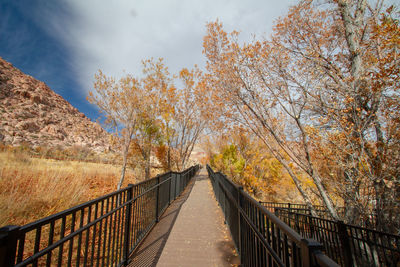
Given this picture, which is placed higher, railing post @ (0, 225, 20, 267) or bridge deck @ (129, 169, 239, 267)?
railing post @ (0, 225, 20, 267)

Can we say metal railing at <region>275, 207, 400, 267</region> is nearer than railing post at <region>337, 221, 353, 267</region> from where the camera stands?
Yes

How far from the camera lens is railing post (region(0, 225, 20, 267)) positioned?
3.73 feet

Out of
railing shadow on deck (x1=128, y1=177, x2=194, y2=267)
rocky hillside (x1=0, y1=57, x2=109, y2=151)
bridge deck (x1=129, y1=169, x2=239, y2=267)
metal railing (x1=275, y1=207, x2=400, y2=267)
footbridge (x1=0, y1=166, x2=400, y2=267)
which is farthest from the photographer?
rocky hillside (x1=0, y1=57, x2=109, y2=151)

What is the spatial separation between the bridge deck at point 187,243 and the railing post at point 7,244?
261 centimetres

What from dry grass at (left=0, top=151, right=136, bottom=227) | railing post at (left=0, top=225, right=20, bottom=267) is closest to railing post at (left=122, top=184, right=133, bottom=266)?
railing post at (left=0, top=225, right=20, bottom=267)

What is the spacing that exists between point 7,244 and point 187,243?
3.74 metres

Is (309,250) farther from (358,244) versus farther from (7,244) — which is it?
(358,244)

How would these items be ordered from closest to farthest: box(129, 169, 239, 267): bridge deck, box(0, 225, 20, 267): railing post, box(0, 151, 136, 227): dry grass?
box(0, 225, 20, 267): railing post, box(129, 169, 239, 267): bridge deck, box(0, 151, 136, 227): dry grass

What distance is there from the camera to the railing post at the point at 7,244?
114 centimetres

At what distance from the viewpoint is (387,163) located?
4.14m

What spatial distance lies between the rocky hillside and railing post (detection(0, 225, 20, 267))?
142 feet

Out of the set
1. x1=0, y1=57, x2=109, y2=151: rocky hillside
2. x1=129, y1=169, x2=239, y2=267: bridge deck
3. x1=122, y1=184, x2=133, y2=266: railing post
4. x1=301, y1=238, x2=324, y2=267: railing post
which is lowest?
x1=129, y1=169, x2=239, y2=267: bridge deck

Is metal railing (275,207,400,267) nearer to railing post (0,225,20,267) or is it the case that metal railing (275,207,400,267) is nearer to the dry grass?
railing post (0,225,20,267)

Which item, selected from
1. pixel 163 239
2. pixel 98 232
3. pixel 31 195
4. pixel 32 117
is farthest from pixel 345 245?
pixel 32 117
